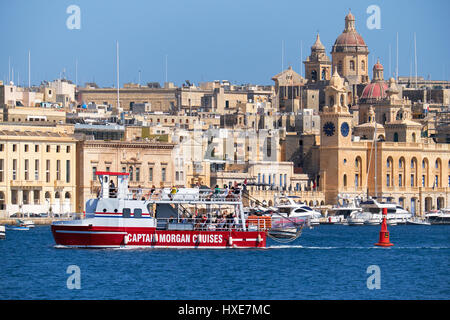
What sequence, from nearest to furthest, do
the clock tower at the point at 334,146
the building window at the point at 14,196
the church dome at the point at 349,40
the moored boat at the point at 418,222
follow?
1. the building window at the point at 14,196
2. the moored boat at the point at 418,222
3. the clock tower at the point at 334,146
4. the church dome at the point at 349,40

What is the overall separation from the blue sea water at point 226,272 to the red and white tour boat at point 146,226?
27.0 inches

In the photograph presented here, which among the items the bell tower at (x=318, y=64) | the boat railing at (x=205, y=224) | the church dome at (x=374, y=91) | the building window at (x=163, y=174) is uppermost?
the bell tower at (x=318, y=64)

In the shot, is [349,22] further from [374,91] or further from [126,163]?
[126,163]

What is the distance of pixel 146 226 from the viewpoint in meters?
76.8

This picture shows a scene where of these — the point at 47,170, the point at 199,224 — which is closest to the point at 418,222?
the point at 47,170

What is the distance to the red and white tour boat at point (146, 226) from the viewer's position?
76000 millimetres

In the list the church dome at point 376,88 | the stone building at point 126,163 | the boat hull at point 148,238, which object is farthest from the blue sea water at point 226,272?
the church dome at point 376,88

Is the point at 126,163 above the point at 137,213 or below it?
above

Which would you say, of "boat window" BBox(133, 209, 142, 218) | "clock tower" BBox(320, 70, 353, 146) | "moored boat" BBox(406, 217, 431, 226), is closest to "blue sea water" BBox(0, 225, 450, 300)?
"boat window" BBox(133, 209, 142, 218)

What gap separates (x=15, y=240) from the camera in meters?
90.1

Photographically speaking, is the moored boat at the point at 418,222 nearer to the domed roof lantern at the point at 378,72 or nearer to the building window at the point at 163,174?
the building window at the point at 163,174

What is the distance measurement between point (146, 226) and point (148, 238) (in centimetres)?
62

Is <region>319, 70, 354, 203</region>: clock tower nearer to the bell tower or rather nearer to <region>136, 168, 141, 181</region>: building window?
the bell tower

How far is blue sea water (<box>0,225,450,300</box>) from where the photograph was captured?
60.5 meters
